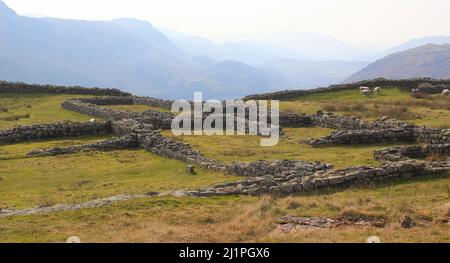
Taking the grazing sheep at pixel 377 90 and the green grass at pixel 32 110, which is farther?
the grazing sheep at pixel 377 90

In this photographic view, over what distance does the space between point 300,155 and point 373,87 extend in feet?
118

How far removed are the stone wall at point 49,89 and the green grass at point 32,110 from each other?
1439 mm

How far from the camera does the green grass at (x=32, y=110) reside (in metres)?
42.6

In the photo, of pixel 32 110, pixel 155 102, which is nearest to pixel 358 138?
pixel 155 102

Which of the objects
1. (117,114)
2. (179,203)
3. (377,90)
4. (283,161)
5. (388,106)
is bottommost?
(179,203)

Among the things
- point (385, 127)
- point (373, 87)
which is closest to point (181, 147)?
point (385, 127)

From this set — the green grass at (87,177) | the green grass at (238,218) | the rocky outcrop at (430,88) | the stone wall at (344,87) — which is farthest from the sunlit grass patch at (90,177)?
the rocky outcrop at (430,88)

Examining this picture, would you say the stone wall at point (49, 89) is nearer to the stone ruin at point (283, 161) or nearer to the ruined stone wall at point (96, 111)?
the ruined stone wall at point (96, 111)

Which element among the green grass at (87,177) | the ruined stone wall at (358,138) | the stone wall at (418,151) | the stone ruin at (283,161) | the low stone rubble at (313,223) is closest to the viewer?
the low stone rubble at (313,223)

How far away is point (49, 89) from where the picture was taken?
6266 cm

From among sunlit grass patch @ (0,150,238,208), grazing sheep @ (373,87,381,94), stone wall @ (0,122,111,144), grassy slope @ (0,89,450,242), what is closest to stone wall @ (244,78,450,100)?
grazing sheep @ (373,87,381,94)

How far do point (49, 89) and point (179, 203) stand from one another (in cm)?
4847

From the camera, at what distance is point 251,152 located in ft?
97.8

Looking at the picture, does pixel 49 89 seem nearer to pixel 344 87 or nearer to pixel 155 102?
pixel 155 102
